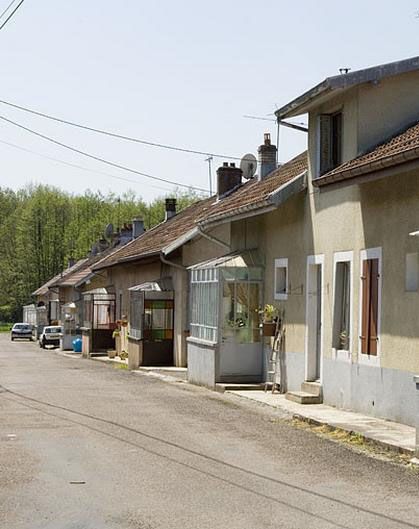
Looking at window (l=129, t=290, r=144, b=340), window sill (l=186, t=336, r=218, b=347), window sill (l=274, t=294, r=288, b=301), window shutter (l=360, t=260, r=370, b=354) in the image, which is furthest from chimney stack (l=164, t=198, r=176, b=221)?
window shutter (l=360, t=260, r=370, b=354)

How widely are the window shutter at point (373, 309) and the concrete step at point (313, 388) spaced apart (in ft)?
7.65

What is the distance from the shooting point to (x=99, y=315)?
43.5m

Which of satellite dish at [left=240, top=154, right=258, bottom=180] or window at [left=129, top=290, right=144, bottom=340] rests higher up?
satellite dish at [left=240, top=154, right=258, bottom=180]

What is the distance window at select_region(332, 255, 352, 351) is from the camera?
1702 centimetres

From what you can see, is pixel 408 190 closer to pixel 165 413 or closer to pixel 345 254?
pixel 345 254

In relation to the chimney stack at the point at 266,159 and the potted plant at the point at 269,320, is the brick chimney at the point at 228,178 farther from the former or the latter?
the potted plant at the point at 269,320

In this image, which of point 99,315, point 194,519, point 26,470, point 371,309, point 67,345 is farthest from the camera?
point 67,345

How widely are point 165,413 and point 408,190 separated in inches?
215

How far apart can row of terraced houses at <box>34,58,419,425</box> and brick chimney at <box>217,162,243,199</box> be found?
11.2 ft

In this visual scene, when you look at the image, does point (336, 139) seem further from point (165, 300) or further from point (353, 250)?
point (165, 300)

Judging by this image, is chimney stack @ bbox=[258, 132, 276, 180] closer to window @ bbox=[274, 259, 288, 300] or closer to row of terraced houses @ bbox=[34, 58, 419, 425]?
row of terraced houses @ bbox=[34, 58, 419, 425]

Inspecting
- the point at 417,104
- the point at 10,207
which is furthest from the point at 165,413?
the point at 10,207

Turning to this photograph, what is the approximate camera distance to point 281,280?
20750 mm

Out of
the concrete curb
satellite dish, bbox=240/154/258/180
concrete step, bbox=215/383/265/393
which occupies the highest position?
satellite dish, bbox=240/154/258/180
